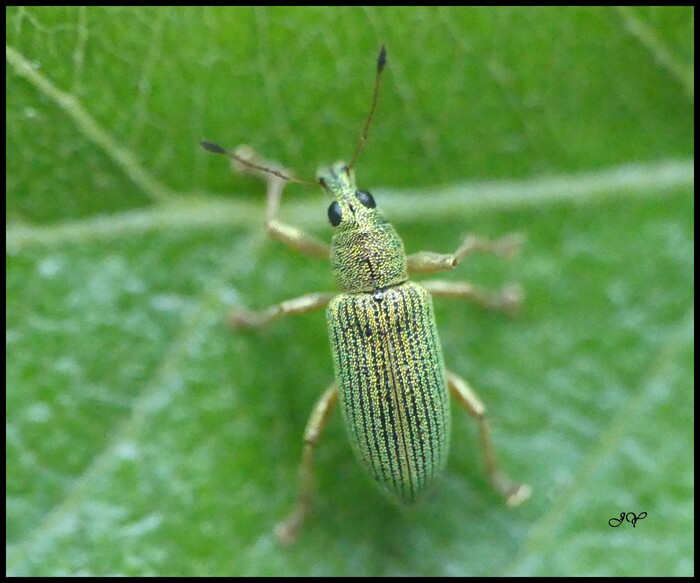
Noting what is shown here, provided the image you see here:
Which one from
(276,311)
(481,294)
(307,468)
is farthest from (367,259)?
(307,468)

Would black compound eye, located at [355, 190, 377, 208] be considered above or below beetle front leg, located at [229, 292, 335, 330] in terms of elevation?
above

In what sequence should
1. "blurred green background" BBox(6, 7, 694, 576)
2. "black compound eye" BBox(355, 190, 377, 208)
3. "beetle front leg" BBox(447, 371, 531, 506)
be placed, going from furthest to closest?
"beetle front leg" BBox(447, 371, 531, 506) → "black compound eye" BBox(355, 190, 377, 208) → "blurred green background" BBox(6, 7, 694, 576)

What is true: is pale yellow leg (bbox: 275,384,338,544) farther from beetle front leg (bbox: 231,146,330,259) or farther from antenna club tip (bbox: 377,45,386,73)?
antenna club tip (bbox: 377,45,386,73)

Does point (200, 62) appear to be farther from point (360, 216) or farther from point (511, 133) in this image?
point (511, 133)

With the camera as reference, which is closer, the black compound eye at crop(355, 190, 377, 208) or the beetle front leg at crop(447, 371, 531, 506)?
the black compound eye at crop(355, 190, 377, 208)

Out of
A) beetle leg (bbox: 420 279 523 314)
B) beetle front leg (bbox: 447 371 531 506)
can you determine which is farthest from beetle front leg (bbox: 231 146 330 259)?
beetle front leg (bbox: 447 371 531 506)

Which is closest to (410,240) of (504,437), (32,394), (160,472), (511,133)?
(511,133)
